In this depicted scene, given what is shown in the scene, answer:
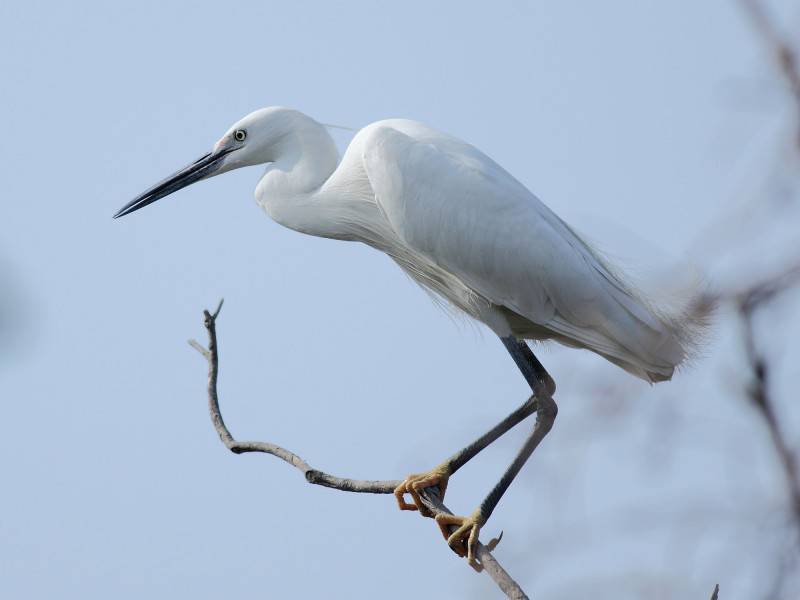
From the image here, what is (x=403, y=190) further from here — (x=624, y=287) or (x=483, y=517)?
(x=483, y=517)

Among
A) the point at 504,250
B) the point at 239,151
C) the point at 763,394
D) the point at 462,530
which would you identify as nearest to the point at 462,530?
the point at 462,530

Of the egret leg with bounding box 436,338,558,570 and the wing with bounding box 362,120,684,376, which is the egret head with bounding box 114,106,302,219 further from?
the egret leg with bounding box 436,338,558,570

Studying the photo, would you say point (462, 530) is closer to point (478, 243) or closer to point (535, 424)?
point (535, 424)

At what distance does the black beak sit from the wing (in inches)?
38.9

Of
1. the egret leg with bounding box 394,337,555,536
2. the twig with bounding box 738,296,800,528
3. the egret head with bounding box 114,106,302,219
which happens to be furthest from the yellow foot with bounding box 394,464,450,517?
the twig with bounding box 738,296,800,528

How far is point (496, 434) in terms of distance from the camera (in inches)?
196

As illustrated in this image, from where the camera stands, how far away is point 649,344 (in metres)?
4.57

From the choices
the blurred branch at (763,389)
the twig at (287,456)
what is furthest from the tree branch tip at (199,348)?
the blurred branch at (763,389)

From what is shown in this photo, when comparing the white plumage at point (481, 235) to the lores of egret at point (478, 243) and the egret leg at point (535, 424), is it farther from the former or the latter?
the egret leg at point (535, 424)

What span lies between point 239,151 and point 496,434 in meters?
1.95

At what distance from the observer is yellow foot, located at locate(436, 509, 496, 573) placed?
4230 mm

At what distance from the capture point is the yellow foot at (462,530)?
13.9ft

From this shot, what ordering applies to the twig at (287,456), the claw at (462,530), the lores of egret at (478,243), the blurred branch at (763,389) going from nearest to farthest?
the blurred branch at (763,389)
the twig at (287,456)
the claw at (462,530)
the lores of egret at (478,243)

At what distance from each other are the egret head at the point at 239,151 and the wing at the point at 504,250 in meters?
0.59
